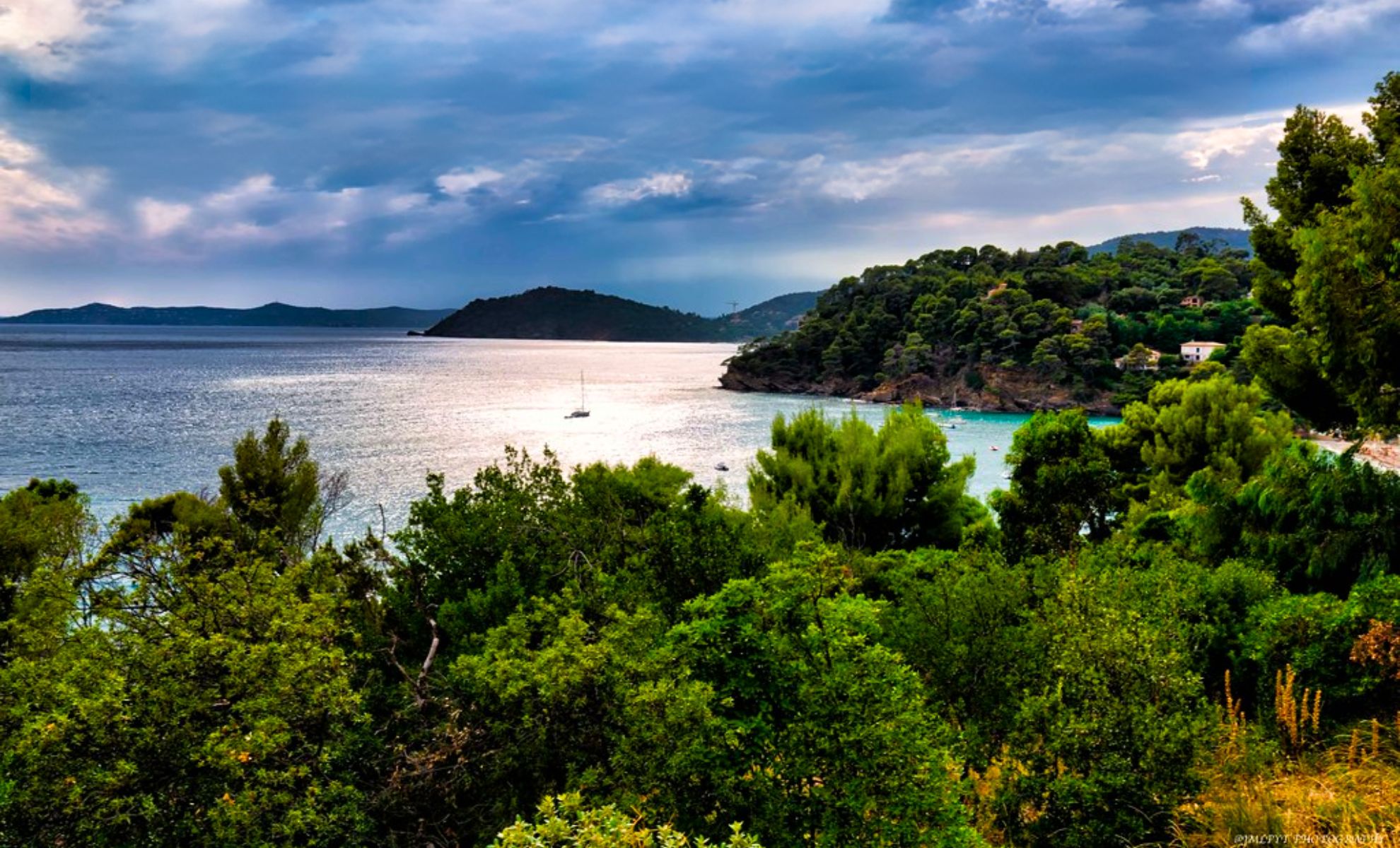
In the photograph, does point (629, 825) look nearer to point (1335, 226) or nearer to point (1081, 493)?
point (1335, 226)

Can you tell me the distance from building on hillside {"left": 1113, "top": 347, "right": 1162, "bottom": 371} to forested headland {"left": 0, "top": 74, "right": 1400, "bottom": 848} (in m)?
64.9

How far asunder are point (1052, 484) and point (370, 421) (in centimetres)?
6103

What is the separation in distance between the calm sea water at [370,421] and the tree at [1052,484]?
21.1m

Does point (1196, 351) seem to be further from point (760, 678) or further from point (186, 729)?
point (186, 729)

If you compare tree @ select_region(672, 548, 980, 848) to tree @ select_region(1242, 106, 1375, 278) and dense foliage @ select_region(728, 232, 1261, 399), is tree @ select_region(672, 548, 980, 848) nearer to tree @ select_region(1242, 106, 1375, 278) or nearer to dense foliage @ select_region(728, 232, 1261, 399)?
tree @ select_region(1242, 106, 1375, 278)

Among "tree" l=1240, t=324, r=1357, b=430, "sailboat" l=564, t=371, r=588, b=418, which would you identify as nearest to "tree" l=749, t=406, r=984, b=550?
"tree" l=1240, t=324, r=1357, b=430

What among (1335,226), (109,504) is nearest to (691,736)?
(1335,226)

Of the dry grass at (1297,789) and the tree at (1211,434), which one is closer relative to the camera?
the dry grass at (1297,789)

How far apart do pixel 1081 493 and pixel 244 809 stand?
42.5ft

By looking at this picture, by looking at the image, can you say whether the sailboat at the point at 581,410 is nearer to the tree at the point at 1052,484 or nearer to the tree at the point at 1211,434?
the tree at the point at 1211,434

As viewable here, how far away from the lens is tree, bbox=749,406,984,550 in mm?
23125

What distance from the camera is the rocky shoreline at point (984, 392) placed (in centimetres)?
6862

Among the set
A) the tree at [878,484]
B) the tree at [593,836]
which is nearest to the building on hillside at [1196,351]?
the tree at [878,484]

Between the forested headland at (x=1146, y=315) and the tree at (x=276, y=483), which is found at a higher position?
the forested headland at (x=1146, y=315)
